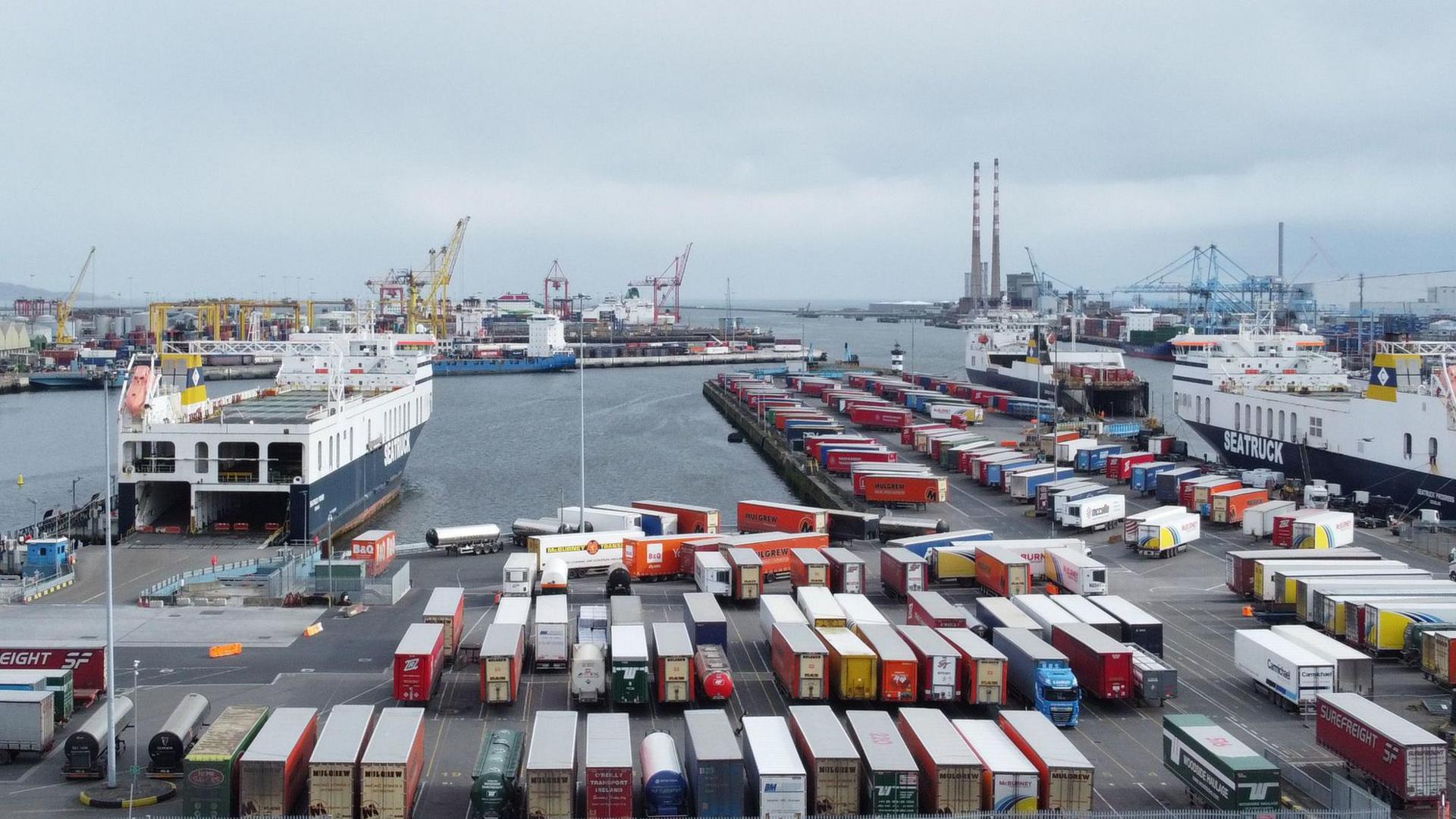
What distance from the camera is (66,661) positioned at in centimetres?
2073

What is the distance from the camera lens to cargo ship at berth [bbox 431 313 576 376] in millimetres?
128125

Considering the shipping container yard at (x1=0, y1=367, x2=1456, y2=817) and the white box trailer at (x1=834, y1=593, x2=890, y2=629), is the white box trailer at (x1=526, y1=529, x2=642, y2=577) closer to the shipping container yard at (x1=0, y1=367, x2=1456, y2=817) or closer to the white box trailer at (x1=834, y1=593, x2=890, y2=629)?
the shipping container yard at (x1=0, y1=367, x2=1456, y2=817)

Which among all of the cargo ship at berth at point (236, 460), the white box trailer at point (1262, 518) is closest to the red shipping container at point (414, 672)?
the cargo ship at berth at point (236, 460)

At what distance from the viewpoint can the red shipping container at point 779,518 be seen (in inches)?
1361

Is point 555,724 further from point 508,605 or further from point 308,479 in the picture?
point 308,479

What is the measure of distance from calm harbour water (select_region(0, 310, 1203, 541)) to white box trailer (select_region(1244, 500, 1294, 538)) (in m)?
18.3

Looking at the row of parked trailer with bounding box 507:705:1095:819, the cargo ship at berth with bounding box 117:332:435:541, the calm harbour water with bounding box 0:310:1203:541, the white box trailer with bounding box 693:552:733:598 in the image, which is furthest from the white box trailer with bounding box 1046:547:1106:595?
the cargo ship at berth with bounding box 117:332:435:541

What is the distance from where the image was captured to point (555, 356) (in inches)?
5271

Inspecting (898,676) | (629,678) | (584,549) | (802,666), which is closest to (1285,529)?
(898,676)

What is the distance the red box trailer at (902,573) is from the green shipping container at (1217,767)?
10141 millimetres

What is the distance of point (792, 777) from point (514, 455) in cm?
4835

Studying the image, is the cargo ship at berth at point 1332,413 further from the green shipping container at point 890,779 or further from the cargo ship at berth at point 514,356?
the cargo ship at berth at point 514,356

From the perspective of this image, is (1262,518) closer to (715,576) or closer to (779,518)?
(779,518)

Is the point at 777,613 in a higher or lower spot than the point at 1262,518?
lower
